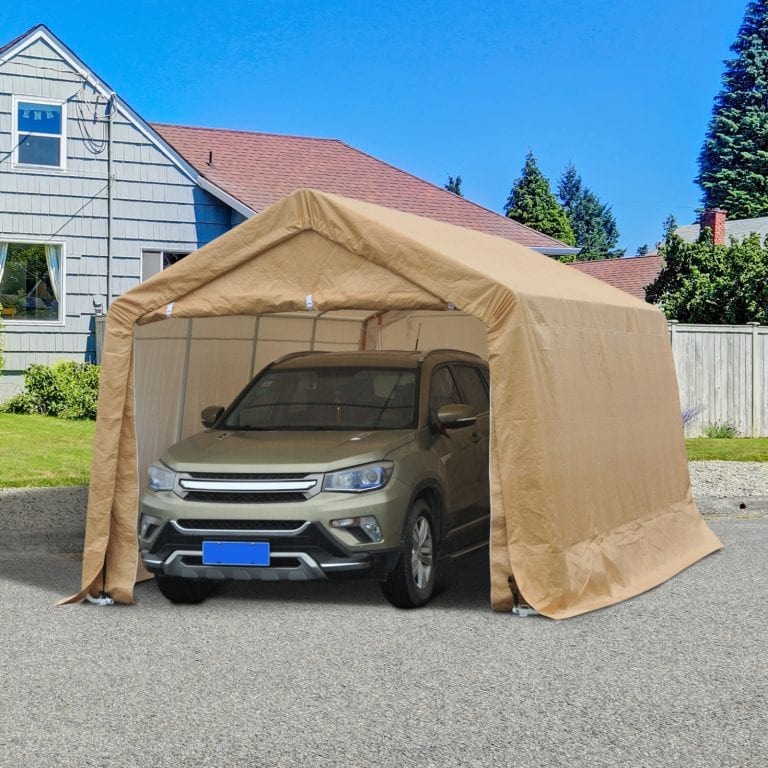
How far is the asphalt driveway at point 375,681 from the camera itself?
223 inches

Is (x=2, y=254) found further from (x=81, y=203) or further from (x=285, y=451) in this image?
(x=285, y=451)

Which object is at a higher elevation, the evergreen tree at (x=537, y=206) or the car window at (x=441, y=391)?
the evergreen tree at (x=537, y=206)

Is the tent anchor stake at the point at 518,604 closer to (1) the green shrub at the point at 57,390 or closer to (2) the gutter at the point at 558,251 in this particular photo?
(1) the green shrub at the point at 57,390

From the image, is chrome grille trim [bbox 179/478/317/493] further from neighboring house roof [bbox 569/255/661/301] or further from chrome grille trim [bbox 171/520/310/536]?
neighboring house roof [bbox 569/255/661/301]

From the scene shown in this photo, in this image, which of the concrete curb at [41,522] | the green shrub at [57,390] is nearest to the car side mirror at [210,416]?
the concrete curb at [41,522]

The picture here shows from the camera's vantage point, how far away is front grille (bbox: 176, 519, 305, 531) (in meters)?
8.61

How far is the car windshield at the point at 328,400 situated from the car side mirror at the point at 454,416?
266mm

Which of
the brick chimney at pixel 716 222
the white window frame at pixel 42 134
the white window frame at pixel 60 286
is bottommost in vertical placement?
the white window frame at pixel 60 286

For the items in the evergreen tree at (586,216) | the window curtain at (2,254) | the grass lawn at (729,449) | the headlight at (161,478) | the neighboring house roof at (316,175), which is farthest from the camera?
the evergreen tree at (586,216)

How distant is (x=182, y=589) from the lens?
30.2ft

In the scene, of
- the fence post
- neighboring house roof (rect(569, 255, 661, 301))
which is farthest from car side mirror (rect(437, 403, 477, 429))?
neighboring house roof (rect(569, 255, 661, 301))

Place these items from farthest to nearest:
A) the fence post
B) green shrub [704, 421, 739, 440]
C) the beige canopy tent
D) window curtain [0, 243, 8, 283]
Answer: window curtain [0, 243, 8, 283]
the fence post
green shrub [704, 421, 739, 440]
the beige canopy tent

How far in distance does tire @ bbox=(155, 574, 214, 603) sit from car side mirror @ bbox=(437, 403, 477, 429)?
209 centimetres

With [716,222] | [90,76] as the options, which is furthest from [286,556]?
[716,222]
